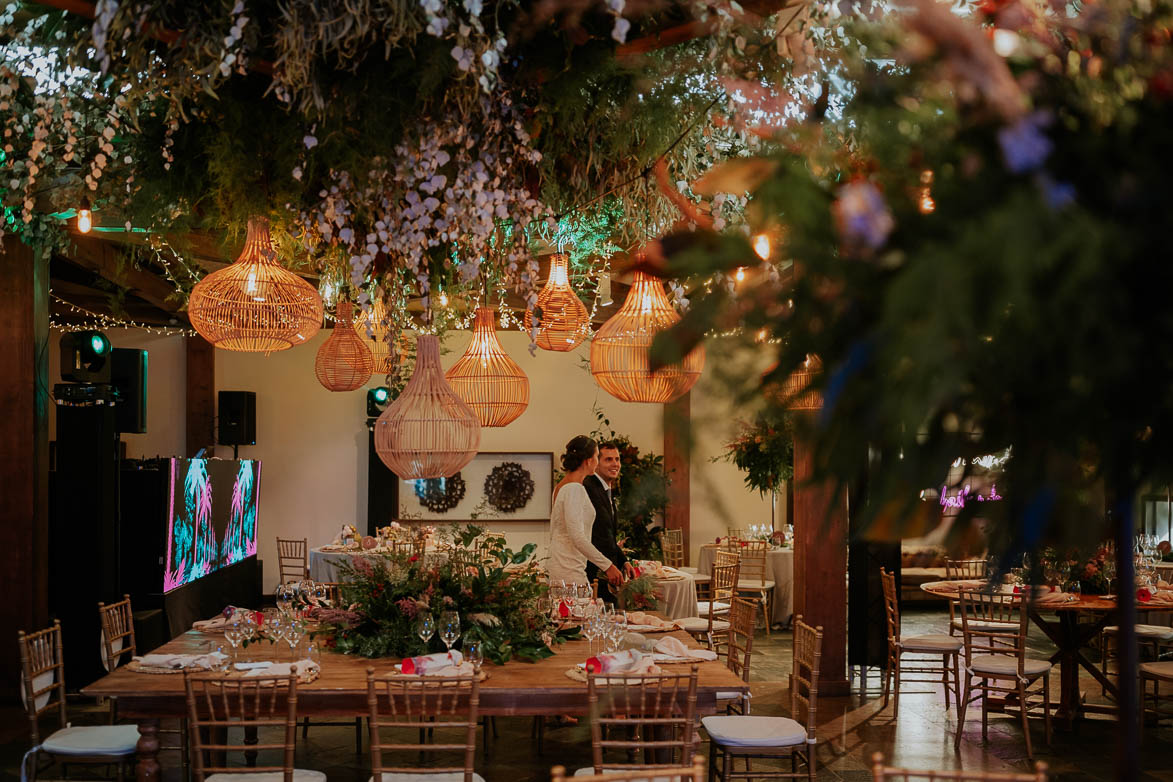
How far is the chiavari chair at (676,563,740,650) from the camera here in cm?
796

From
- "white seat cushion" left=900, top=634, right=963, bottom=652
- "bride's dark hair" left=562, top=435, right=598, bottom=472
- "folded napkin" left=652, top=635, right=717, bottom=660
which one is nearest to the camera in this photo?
"folded napkin" left=652, top=635, right=717, bottom=660

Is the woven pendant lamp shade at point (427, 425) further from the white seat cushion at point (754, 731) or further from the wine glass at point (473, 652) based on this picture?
the white seat cushion at point (754, 731)

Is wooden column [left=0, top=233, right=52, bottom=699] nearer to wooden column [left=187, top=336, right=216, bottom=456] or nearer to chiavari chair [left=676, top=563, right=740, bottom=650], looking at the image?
chiavari chair [left=676, top=563, right=740, bottom=650]

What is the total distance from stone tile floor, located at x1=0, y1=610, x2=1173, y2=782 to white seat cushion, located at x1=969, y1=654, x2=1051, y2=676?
45cm

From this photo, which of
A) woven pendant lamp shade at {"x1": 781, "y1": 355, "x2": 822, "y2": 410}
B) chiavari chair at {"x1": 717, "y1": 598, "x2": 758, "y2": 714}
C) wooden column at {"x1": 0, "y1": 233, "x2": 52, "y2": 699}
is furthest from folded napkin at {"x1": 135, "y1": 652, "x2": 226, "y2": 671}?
woven pendant lamp shade at {"x1": 781, "y1": 355, "x2": 822, "y2": 410}

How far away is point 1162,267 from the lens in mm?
931

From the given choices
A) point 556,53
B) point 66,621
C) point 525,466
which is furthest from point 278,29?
point 525,466

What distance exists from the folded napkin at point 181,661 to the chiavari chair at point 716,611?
4052 mm

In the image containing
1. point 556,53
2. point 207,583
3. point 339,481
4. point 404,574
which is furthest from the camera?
point 339,481

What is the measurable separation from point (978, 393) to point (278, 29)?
2052mm

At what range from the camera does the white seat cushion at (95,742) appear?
4377mm

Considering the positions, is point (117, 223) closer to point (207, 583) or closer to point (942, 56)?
point (207, 583)

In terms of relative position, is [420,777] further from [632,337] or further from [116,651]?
[116,651]

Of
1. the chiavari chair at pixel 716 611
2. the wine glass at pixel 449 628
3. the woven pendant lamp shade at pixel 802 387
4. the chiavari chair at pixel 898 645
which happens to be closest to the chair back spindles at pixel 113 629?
the wine glass at pixel 449 628
